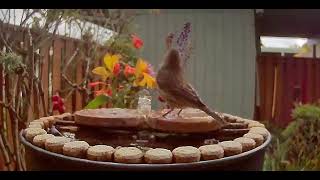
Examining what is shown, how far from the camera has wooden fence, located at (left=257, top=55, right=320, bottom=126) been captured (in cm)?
102

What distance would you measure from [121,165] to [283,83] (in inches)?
26.3

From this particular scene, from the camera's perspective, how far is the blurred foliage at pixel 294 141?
1452 millimetres

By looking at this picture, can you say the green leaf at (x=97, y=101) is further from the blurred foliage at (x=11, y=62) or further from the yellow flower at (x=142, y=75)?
the blurred foliage at (x=11, y=62)

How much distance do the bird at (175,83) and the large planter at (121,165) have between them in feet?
0.40

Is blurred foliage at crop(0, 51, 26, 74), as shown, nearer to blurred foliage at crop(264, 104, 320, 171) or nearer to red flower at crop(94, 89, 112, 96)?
red flower at crop(94, 89, 112, 96)

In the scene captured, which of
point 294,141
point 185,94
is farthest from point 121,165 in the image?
point 294,141

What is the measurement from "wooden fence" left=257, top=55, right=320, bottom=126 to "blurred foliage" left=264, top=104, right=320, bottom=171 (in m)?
0.21

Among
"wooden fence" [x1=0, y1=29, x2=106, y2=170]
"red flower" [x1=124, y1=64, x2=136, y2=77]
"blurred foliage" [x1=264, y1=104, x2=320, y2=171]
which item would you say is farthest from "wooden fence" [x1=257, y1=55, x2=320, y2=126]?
"wooden fence" [x1=0, y1=29, x2=106, y2=170]

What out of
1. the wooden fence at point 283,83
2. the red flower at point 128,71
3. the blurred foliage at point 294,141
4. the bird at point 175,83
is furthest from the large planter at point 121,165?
the blurred foliage at point 294,141

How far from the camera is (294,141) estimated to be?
65.9 inches

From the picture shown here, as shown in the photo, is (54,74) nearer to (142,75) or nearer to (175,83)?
(142,75)

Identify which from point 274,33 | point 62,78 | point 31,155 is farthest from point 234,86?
point 31,155

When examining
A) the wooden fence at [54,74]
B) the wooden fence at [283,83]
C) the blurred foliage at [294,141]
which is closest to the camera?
the wooden fence at [54,74]
